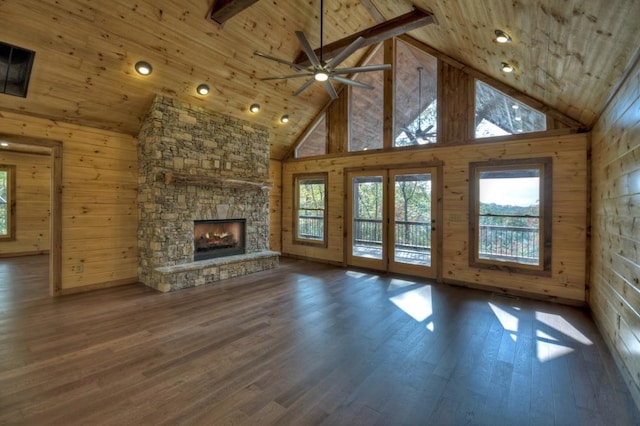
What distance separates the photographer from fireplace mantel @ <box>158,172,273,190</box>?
4898 millimetres

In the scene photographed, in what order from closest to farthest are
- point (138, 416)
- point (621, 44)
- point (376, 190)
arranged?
point (138, 416)
point (621, 44)
point (376, 190)

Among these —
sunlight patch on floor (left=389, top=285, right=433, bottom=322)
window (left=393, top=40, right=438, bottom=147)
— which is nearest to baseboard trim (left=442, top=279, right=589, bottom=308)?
sunlight patch on floor (left=389, top=285, right=433, bottom=322)

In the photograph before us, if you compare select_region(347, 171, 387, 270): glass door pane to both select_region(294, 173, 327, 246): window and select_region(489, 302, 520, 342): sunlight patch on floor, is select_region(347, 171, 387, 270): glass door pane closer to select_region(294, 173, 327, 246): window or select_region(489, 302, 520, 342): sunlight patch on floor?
select_region(294, 173, 327, 246): window

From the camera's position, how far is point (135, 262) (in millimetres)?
5348

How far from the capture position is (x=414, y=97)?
593cm

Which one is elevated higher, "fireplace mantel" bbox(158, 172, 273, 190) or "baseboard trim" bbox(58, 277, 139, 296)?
"fireplace mantel" bbox(158, 172, 273, 190)

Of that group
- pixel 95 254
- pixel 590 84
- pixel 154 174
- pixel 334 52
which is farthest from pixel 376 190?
pixel 95 254

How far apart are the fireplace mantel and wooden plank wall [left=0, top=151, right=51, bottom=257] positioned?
5.99m

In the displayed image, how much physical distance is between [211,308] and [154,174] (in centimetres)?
240

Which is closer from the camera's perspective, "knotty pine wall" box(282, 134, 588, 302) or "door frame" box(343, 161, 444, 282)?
"knotty pine wall" box(282, 134, 588, 302)

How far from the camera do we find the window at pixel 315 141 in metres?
7.13

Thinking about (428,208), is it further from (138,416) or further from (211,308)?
(138,416)

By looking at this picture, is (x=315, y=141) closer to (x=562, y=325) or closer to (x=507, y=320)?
(x=507, y=320)

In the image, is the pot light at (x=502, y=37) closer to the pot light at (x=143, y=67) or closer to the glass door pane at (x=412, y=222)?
the glass door pane at (x=412, y=222)
